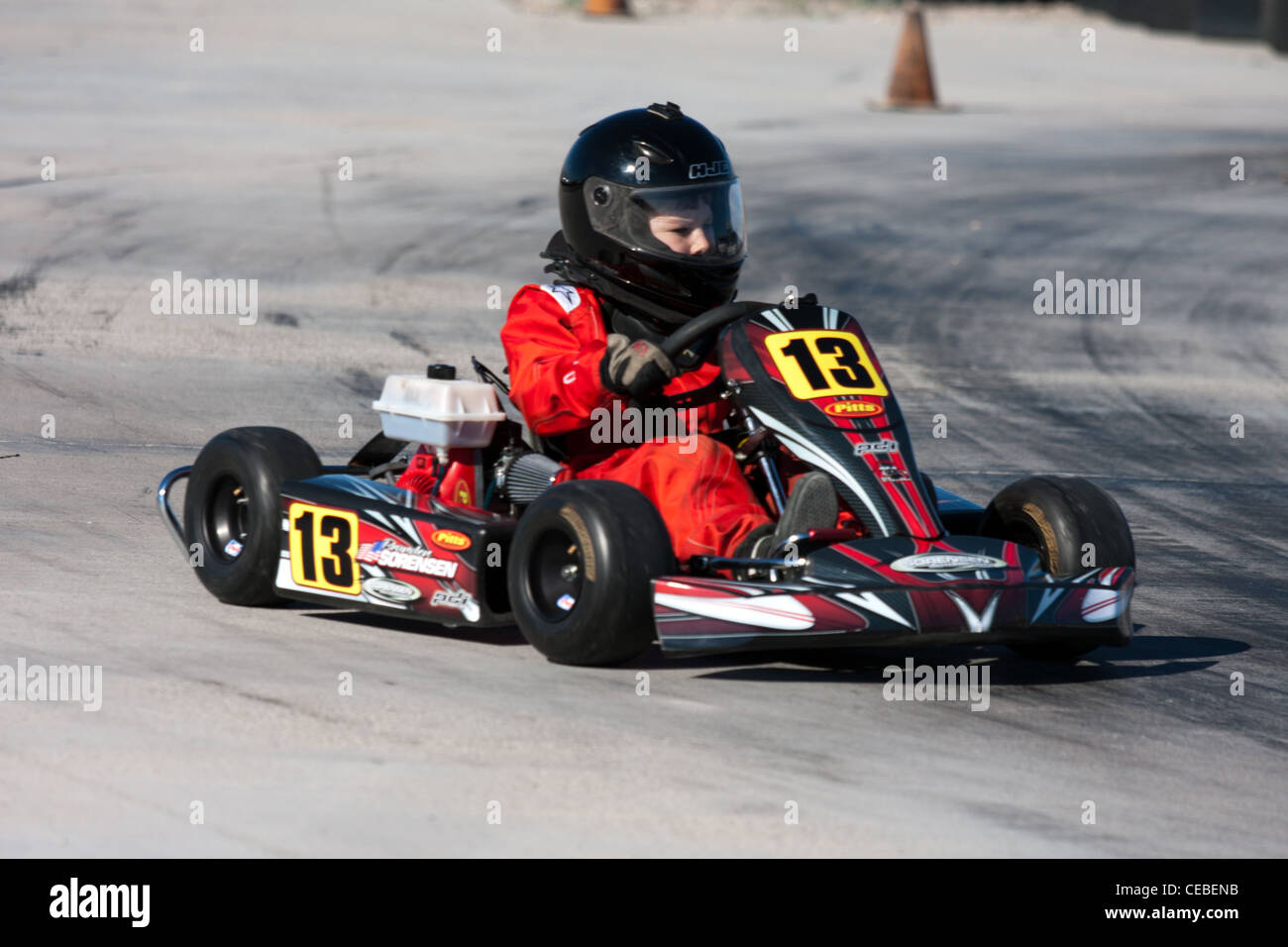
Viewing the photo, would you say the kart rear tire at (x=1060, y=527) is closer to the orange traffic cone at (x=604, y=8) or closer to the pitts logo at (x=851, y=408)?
the pitts logo at (x=851, y=408)

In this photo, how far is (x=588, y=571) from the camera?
16.5 ft

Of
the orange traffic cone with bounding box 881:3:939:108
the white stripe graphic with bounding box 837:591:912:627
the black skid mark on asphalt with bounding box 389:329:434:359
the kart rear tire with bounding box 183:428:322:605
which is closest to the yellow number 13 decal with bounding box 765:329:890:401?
the white stripe graphic with bounding box 837:591:912:627

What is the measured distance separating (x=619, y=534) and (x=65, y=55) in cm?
1582

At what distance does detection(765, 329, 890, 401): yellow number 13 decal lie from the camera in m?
5.36

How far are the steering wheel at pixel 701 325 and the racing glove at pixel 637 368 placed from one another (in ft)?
0.14

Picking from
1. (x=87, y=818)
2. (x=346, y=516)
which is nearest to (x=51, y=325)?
(x=346, y=516)

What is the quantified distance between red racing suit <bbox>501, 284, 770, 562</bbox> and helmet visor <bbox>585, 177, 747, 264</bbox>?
0.22 m

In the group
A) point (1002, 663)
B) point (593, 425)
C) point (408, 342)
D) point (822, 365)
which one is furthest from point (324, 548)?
point (408, 342)

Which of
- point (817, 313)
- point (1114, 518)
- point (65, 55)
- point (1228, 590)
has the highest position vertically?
point (65, 55)

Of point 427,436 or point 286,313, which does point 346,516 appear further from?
point 286,313

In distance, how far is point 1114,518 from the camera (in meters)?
5.55

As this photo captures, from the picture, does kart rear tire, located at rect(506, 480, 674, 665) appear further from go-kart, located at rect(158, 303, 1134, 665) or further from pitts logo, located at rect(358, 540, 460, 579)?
pitts logo, located at rect(358, 540, 460, 579)

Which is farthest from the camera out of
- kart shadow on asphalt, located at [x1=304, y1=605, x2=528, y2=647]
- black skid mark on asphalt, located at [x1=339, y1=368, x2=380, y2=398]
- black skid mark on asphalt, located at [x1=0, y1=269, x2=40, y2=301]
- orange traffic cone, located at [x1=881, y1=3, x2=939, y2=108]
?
orange traffic cone, located at [x1=881, y1=3, x2=939, y2=108]

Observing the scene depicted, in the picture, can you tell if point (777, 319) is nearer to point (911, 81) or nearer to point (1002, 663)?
point (1002, 663)
